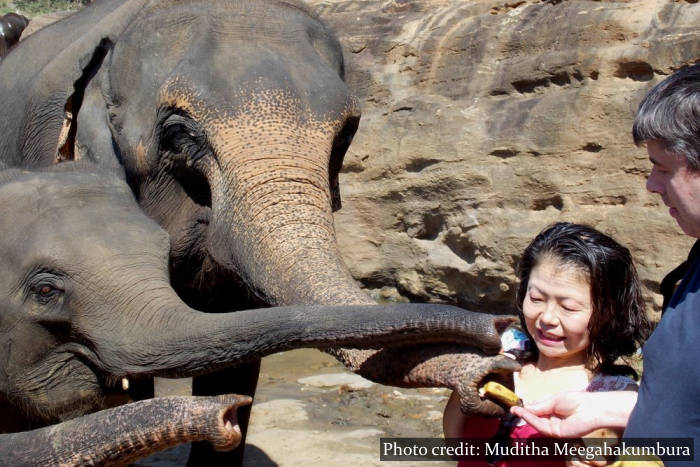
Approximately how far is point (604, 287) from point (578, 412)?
0.36m

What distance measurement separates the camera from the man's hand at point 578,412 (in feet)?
6.43

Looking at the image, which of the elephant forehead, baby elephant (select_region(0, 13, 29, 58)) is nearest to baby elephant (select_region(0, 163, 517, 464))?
the elephant forehead

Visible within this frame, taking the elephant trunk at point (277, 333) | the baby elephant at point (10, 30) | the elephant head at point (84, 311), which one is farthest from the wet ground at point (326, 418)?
the baby elephant at point (10, 30)

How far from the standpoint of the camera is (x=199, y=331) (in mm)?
2350

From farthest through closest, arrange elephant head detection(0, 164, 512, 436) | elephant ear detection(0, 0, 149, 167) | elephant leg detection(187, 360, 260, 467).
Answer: elephant leg detection(187, 360, 260, 467)
elephant ear detection(0, 0, 149, 167)
elephant head detection(0, 164, 512, 436)

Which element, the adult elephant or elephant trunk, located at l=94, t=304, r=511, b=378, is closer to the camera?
elephant trunk, located at l=94, t=304, r=511, b=378

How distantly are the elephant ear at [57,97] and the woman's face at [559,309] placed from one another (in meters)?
1.93

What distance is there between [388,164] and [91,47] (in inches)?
127

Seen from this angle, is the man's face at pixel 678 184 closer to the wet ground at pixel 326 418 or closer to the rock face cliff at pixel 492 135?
the wet ground at pixel 326 418

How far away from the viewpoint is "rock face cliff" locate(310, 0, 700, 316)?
5.53m

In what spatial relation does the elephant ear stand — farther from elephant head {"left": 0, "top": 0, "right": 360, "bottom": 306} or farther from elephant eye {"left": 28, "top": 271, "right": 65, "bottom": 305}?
elephant eye {"left": 28, "top": 271, "right": 65, "bottom": 305}

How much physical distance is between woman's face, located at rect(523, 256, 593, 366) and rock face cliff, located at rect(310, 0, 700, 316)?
10.7 feet

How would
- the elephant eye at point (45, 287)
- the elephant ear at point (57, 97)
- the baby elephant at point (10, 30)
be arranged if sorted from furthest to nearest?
the baby elephant at point (10, 30), the elephant ear at point (57, 97), the elephant eye at point (45, 287)

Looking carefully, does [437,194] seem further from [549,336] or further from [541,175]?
[549,336]
